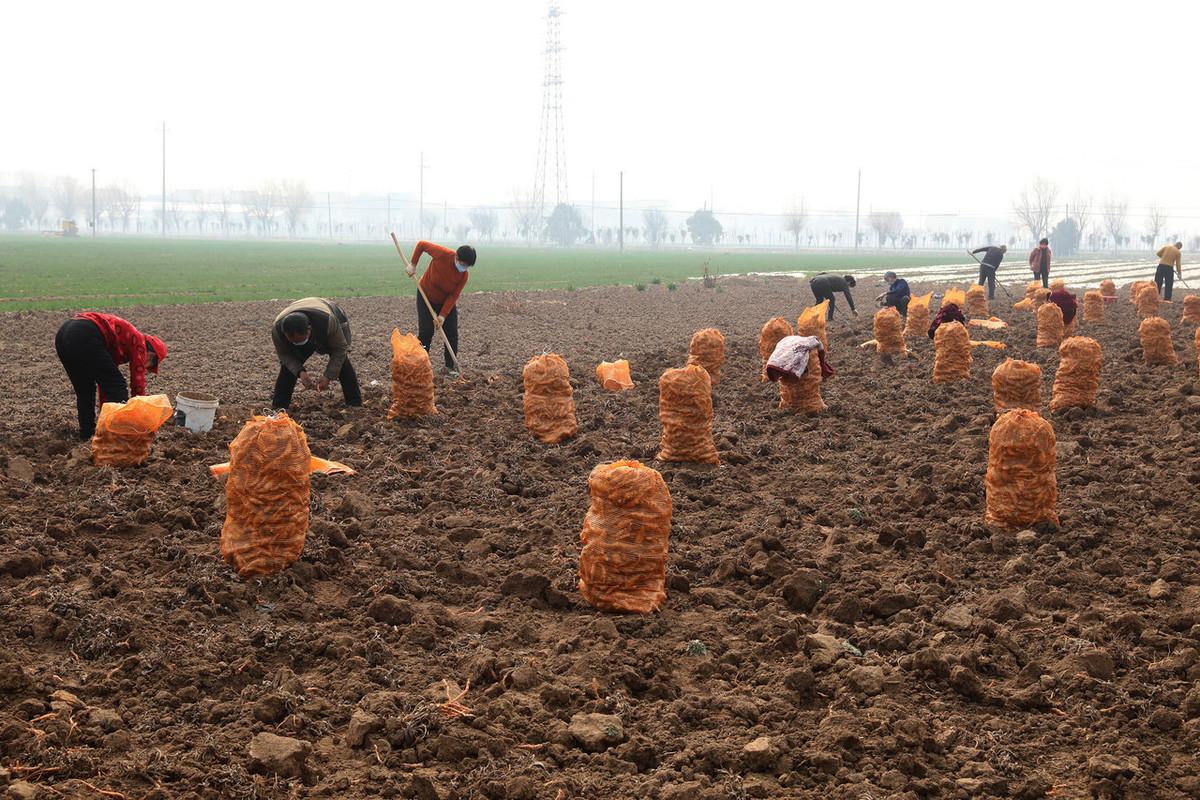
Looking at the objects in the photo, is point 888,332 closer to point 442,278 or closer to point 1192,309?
point 442,278

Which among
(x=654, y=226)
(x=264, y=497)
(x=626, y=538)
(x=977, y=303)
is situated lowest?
(x=626, y=538)

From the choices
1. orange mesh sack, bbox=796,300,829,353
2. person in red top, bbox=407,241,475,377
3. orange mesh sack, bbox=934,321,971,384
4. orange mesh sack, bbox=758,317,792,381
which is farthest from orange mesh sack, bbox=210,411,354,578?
orange mesh sack, bbox=934,321,971,384

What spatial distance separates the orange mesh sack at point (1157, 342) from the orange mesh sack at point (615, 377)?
20.5ft

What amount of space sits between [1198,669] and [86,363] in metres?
7.37

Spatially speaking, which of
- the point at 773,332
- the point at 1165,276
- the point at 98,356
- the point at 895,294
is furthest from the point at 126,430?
the point at 1165,276

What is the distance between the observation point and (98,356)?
7.57 m

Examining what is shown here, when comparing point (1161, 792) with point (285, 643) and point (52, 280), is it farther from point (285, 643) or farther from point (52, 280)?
point (52, 280)

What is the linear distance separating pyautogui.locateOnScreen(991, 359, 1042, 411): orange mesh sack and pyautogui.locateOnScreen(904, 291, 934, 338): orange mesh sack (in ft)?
21.0

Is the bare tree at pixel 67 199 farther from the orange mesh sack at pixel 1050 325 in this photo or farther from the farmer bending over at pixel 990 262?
the orange mesh sack at pixel 1050 325

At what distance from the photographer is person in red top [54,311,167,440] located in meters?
7.49

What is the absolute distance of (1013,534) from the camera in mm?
6125

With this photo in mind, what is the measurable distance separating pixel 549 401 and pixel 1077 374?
16.3 feet

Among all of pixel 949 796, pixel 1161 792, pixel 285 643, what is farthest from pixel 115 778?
pixel 1161 792

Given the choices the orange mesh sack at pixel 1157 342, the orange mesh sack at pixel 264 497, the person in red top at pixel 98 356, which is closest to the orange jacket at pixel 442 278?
the person in red top at pixel 98 356
